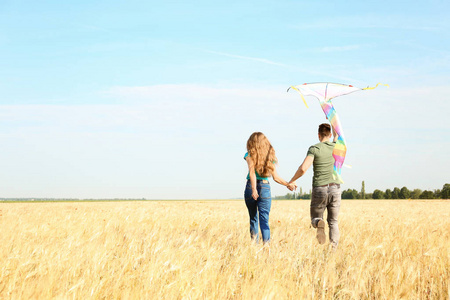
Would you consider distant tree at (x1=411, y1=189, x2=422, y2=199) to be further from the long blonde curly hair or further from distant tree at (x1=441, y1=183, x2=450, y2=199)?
the long blonde curly hair

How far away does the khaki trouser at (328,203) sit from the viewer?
7.26 m

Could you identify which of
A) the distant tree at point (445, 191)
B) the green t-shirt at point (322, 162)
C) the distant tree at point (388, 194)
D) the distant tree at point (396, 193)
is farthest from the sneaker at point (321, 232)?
the distant tree at point (396, 193)

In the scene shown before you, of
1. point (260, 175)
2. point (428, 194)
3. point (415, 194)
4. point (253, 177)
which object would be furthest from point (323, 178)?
point (415, 194)

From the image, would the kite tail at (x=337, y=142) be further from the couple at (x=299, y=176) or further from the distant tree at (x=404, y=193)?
the distant tree at (x=404, y=193)

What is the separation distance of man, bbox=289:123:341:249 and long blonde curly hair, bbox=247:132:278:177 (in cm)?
54

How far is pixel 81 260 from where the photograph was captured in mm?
4719

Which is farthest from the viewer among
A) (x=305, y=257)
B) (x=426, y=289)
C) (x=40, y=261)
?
(x=305, y=257)

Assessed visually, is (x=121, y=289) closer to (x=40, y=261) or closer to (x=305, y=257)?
(x=40, y=261)

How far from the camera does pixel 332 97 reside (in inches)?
308

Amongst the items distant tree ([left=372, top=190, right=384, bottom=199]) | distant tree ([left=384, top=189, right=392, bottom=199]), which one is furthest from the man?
distant tree ([left=384, top=189, right=392, bottom=199])

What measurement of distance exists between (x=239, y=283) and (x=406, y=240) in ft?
15.6

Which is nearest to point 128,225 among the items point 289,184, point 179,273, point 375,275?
point 289,184

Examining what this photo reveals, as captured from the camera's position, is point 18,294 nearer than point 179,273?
Yes

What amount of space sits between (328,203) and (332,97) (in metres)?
2.08
